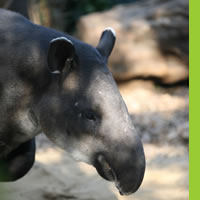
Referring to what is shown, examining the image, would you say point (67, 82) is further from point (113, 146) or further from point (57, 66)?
point (113, 146)

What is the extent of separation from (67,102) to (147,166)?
8.44 feet

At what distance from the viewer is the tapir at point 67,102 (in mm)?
2525

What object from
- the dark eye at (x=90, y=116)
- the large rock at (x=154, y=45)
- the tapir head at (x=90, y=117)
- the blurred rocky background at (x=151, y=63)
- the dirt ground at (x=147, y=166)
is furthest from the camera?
the large rock at (x=154, y=45)

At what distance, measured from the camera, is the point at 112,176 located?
258 cm

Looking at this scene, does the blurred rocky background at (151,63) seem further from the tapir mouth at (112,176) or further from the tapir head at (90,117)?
the tapir mouth at (112,176)

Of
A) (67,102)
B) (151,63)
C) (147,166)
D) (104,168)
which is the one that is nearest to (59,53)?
(67,102)

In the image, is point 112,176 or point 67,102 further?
point 67,102

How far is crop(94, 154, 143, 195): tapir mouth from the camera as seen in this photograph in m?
2.51

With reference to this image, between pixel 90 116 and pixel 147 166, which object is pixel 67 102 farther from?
pixel 147 166

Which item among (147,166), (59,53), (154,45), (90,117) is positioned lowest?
(154,45)

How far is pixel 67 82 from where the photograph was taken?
2.76 metres

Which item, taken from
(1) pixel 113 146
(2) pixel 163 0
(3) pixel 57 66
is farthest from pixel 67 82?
(2) pixel 163 0

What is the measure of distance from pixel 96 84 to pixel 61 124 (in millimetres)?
352

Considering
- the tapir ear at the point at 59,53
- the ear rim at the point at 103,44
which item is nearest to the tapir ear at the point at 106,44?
the ear rim at the point at 103,44
